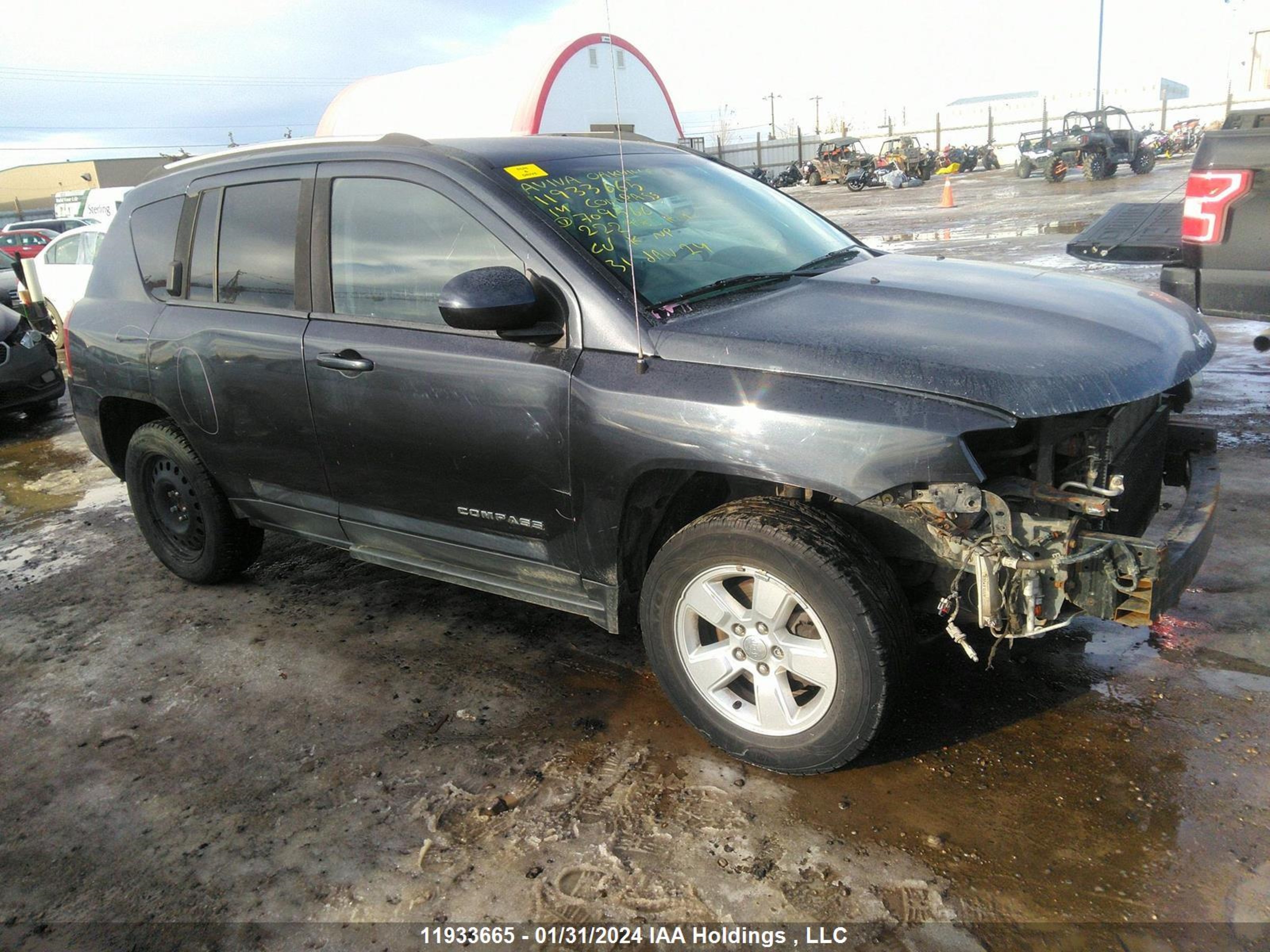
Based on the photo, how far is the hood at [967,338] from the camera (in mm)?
2408

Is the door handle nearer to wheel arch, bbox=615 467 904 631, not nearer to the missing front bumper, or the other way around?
wheel arch, bbox=615 467 904 631

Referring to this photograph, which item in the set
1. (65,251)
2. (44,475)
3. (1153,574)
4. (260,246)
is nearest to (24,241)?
(65,251)

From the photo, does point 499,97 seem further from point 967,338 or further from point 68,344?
point 967,338

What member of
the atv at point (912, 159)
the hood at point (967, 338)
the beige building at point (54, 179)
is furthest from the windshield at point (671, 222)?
the beige building at point (54, 179)

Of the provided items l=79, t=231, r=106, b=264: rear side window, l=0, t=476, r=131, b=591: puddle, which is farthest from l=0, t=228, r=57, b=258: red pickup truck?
l=0, t=476, r=131, b=591: puddle

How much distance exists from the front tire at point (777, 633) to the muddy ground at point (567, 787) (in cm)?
17

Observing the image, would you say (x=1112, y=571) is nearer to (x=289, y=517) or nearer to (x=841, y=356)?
(x=841, y=356)

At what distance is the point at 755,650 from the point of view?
8.92 ft

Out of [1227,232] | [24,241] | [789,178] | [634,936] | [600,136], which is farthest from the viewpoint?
[789,178]

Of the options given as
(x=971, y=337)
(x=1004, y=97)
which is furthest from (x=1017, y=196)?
(x=1004, y=97)

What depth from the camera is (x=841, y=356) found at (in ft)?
8.27

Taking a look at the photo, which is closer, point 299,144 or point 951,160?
point 299,144

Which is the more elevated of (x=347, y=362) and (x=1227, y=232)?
(x=1227, y=232)

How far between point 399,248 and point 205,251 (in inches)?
46.6
